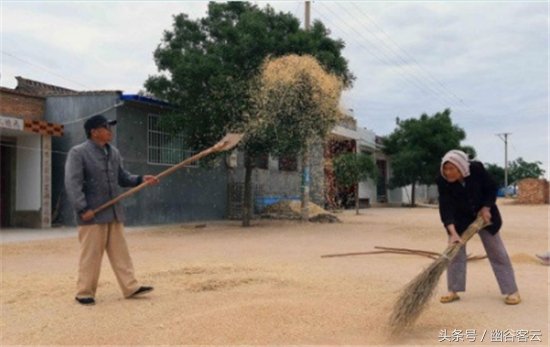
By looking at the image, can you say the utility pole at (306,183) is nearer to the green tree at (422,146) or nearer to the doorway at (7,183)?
the doorway at (7,183)

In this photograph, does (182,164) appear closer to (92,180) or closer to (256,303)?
(92,180)

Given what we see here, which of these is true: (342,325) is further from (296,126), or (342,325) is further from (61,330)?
(296,126)

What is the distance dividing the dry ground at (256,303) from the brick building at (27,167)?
5.51 metres

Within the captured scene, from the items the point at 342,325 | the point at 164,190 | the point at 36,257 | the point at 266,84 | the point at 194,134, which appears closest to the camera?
the point at 342,325

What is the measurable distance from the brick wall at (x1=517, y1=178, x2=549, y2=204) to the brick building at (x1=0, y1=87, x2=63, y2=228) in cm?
2989

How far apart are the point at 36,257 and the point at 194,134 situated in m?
6.00

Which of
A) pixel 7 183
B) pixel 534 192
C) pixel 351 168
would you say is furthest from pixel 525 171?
pixel 7 183

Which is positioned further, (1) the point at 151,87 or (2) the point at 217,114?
(1) the point at 151,87

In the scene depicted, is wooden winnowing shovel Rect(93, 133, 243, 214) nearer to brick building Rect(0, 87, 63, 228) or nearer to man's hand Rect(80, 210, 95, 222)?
man's hand Rect(80, 210, 95, 222)

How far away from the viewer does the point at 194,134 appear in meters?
14.6

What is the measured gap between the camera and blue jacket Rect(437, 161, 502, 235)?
515 centimetres

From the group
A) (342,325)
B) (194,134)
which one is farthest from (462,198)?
(194,134)

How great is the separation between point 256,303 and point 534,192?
34.9m

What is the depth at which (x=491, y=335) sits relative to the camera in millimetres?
4207
